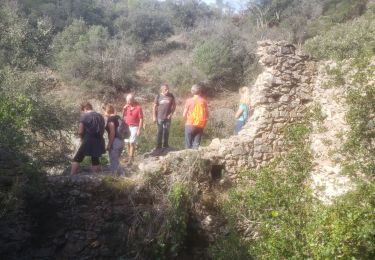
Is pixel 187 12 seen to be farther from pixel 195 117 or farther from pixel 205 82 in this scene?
pixel 195 117

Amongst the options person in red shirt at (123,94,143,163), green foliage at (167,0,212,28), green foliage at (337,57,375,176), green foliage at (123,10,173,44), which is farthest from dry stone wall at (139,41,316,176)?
green foliage at (167,0,212,28)

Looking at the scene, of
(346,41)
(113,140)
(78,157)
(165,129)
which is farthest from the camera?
(346,41)

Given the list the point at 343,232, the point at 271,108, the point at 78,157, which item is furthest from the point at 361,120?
the point at 78,157

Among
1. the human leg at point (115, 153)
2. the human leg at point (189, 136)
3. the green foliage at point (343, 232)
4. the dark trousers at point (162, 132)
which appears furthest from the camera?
the dark trousers at point (162, 132)

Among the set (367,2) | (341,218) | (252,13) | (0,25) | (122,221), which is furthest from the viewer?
(252,13)

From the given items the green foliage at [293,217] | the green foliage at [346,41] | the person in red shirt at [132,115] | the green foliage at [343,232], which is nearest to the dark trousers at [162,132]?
the person in red shirt at [132,115]

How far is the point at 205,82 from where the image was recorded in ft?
68.7

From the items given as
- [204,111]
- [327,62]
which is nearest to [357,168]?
[327,62]

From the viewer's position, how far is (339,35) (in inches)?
712

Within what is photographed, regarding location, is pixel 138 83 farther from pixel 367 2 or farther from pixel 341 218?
pixel 341 218

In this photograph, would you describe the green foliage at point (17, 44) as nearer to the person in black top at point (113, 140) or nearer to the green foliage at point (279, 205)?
the person in black top at point (113, 140)

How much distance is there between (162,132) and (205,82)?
38.7 ft

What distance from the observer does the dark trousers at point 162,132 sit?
922 cm

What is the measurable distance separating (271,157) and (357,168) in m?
1.64
